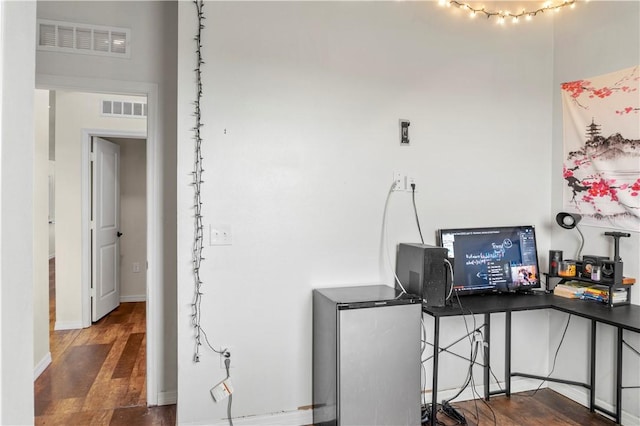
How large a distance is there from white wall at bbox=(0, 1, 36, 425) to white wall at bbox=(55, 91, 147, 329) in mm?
3875

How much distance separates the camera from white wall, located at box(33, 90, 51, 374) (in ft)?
10.8

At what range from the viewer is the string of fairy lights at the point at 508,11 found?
288 cm

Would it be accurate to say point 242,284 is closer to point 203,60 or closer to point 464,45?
point 203,60

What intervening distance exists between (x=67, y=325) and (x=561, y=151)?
4.97 m

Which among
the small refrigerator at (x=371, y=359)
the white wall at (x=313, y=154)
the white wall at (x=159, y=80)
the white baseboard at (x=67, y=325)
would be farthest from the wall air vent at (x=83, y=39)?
the white baseboard at (x=67, y=325)

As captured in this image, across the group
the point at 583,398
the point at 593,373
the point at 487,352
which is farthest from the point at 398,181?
the point at 583,398

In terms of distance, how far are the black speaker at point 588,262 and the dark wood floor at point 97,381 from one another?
2.83 metres

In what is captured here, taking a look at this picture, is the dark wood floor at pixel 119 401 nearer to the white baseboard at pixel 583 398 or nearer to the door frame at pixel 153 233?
the white baseboard at pixel 583 398

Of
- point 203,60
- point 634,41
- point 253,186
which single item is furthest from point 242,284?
point 634,41

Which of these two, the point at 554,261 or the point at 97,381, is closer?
the point at 554,261

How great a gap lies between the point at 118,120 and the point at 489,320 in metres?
4.14

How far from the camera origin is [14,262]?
0.86 meters

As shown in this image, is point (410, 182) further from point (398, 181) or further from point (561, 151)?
point (561, 151)

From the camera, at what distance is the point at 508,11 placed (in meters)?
3.01
